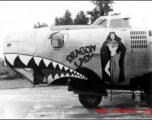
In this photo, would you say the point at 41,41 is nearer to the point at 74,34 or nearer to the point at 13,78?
the point at 74,34

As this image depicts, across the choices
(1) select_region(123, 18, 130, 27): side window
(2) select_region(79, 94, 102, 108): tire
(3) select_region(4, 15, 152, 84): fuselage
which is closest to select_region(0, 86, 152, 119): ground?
(2) select_region(79, 94, 102, 108): tire

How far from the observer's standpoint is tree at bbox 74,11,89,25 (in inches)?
815

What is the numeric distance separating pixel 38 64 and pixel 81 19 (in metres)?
12.8

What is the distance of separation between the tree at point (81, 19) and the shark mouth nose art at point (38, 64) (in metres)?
12.0

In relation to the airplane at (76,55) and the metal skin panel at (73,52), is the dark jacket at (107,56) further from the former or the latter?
the metal skin panel at (73,52)

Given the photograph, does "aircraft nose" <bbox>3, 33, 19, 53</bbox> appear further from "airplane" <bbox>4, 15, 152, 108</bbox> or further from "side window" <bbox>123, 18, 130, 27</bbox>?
"side window" <bbox>123, 18, 130, 27</bbox>

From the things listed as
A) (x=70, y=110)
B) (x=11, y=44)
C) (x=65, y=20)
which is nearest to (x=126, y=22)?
(x=70, y=110)

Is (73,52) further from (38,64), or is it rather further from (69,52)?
(38,64)

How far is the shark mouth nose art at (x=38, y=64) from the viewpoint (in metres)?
8.77

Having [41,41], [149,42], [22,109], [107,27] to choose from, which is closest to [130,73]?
[149,42]

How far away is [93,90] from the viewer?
9.31m

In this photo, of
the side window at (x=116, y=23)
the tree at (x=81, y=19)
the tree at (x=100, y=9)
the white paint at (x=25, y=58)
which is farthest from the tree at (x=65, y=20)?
the white paint at (x=25, y=58)

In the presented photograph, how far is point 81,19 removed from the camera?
68.8 ft

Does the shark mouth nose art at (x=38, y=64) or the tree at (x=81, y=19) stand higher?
the tree at (x=81, y=19)
